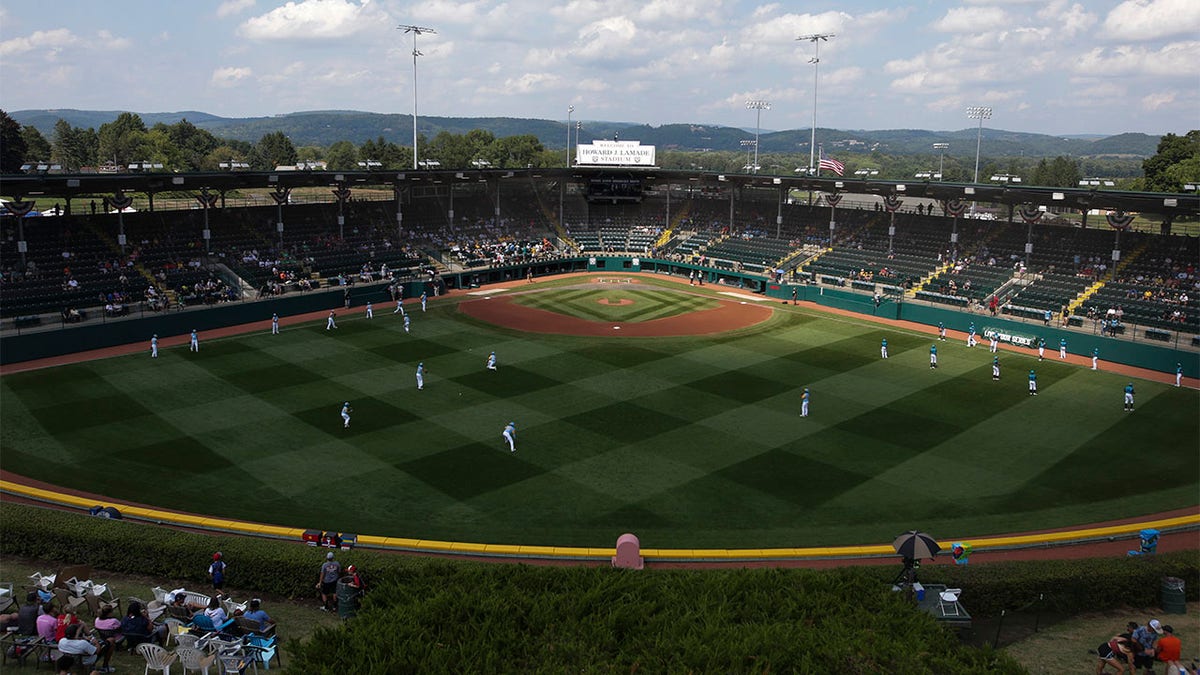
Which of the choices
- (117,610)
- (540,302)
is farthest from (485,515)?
(540,302)

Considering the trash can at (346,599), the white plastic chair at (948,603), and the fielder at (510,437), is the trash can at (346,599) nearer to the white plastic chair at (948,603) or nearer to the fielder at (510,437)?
the white plastic chair at (948,603)

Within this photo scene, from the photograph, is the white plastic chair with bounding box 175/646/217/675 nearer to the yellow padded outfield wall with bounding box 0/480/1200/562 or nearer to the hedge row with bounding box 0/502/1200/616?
the hedge row with bounding box 0/502/1200/616

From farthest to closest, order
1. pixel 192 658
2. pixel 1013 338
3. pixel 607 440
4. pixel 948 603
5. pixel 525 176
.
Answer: pixel 525 176 → pixel 1013 338 → pixel 607 440 → pixel 948 603 → pixel 192 658

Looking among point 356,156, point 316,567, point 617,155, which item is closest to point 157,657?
point 316,567

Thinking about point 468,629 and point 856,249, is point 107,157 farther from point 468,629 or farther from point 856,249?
point 468,629

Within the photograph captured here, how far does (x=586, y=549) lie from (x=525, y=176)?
5935cm

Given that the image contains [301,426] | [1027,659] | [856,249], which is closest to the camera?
[1027,659]

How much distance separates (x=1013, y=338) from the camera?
49062 mm

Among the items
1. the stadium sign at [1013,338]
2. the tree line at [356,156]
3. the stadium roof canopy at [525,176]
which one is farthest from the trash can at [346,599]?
the tree line at [356,156]

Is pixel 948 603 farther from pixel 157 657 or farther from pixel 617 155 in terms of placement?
pixel 617 155

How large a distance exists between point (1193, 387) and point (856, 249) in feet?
99.6

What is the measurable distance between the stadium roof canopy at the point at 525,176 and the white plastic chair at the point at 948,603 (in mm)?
42042

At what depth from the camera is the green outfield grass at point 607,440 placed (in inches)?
987

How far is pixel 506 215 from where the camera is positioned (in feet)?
270
